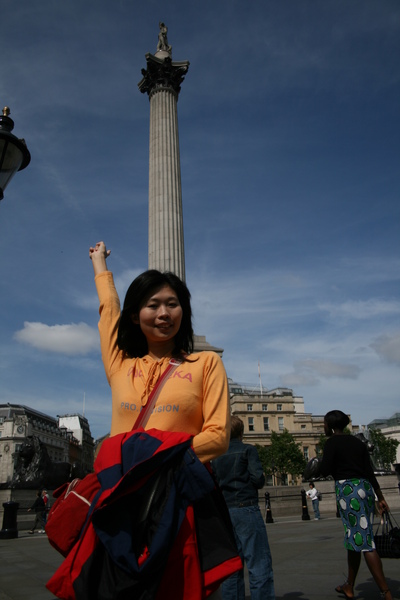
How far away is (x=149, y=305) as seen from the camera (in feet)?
8.48

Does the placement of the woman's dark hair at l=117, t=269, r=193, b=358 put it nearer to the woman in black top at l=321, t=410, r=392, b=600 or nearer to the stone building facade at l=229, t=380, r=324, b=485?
the woman in black top at l=321, t=410, r=392, b=600

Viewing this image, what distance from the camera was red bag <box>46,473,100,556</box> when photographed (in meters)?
1.89

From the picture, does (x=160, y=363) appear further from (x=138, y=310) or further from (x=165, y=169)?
(x=165, y=169)

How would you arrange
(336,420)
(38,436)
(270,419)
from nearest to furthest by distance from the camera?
(336,420)
(270,419)
(38,436)

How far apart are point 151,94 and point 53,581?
32.7m

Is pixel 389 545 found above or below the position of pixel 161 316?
below

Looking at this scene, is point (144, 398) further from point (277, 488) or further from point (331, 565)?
point (277, 488)

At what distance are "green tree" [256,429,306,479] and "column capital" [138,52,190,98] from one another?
142 ft

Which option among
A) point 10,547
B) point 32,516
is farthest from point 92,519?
point 32,516

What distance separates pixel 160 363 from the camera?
244cm

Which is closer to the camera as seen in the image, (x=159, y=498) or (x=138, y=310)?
(x=159, y=498)

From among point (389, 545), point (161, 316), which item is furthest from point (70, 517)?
point (389, 545)

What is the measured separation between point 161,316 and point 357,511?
150 inches

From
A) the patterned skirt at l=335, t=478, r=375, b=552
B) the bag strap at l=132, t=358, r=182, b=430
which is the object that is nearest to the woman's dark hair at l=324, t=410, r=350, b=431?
the patterned skirt at l=335, t=478, r=375, b=552
